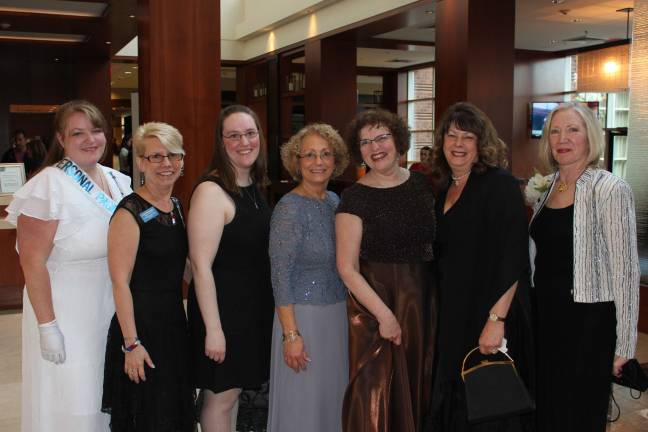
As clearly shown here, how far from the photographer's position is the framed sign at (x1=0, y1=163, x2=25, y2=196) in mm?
6379

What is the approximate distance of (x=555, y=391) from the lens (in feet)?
8.32

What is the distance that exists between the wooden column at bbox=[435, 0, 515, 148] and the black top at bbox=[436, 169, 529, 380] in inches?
207

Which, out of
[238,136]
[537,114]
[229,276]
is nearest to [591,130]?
[238,136]

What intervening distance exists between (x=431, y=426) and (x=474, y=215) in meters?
0.89

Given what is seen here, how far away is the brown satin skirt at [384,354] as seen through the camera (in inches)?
98.2

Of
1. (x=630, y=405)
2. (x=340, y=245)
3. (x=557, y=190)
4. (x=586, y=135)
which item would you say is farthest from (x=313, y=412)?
(x=630, y=405)

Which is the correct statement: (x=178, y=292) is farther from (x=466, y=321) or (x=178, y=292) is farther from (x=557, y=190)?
(x=557, y=190)

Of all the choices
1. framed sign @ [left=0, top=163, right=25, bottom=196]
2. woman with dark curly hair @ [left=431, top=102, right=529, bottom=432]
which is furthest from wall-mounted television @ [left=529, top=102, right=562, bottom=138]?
woman with dark curly hair @ [left=431, top=102, right=529, bottom=432]

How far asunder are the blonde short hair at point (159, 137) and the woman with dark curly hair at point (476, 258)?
1054mm

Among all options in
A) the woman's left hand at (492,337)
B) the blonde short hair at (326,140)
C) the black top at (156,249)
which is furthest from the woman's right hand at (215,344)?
the woman's left hand at (492,337)

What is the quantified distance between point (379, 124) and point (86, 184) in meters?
1.19

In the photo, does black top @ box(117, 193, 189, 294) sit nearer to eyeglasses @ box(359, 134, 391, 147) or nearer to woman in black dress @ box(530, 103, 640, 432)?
eyeglasses @ box(359, 134, 391, 147)

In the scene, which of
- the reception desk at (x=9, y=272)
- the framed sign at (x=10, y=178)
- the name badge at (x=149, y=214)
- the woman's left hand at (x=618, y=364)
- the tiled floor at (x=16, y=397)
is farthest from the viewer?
the framed sign at (x=10, y=178)

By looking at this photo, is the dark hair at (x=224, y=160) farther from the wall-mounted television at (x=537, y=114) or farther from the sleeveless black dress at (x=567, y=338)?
the wall-mounted television at (x=537, y=114)
